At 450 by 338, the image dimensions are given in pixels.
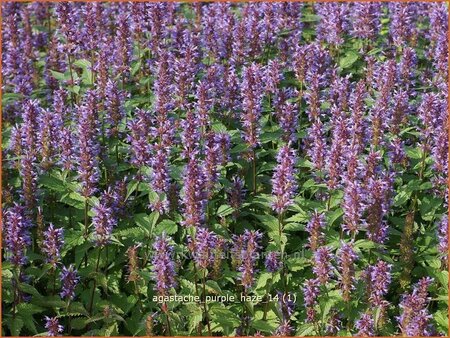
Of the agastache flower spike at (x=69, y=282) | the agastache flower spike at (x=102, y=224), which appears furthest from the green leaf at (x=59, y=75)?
the agastache flower spike at (x=69, y=282)

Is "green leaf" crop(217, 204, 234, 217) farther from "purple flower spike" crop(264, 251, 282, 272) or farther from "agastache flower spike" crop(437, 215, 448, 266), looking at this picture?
"agastache flower spike" crop(437, 215, 448, 266)

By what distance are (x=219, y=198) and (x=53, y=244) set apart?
6.53ft

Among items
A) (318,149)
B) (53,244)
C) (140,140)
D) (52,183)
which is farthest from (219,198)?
(53,244)

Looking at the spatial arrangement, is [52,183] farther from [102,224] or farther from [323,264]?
[323,264]

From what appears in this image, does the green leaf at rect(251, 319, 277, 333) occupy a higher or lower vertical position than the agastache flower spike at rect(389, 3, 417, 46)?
lower

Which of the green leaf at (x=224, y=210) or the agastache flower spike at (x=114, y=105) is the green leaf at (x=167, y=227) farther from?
the agastache flower spike at (x=114, y=105)

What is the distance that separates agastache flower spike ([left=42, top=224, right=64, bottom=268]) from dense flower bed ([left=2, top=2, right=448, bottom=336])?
0.03 m

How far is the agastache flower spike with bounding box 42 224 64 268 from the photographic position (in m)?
7.54

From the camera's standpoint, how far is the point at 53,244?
299 inches

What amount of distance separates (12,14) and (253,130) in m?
4.86

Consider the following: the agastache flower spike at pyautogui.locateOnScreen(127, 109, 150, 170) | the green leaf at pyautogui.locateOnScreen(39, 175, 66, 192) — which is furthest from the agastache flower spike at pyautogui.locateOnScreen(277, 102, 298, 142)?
the green leaf at pyautogui.locateOnScreen(39, 175, 66, 192)

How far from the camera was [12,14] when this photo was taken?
38.2 ft

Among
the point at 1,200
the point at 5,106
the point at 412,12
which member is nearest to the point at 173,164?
the point at 1,200

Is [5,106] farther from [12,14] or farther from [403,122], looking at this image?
[403,122]
